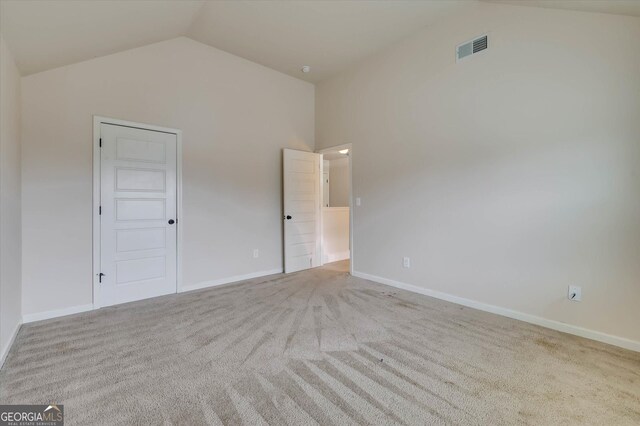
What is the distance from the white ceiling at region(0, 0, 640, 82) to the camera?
6.98ft

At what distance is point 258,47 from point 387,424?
4.28m

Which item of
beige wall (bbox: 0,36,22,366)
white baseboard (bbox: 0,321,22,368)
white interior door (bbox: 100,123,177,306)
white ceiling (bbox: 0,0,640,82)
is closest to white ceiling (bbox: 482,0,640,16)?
white ceiling (bbox: 0,0,640,82)

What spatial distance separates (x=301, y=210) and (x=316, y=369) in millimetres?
3069

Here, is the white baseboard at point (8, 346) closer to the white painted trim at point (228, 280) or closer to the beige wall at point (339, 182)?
the white painted trim at point (228, 280)

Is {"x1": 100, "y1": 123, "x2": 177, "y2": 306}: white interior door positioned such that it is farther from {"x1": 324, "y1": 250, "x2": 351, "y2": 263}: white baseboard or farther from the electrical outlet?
the electrical outlet

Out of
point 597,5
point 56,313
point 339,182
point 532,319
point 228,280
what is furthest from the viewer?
point 339,182

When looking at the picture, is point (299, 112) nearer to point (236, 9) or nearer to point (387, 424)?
point (236, 9)

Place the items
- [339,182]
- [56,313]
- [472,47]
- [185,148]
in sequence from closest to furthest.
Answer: [56,313]
[472,47]
[185,148]
[339,182]

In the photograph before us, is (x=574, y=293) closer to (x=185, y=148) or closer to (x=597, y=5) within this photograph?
(x=597, y=5)

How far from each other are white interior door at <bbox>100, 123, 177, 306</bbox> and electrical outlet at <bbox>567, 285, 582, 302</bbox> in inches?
165

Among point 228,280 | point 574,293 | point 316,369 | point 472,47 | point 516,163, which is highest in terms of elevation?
point 472,47

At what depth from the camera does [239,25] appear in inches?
133

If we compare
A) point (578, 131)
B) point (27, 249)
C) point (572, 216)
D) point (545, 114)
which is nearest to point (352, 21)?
point (545, 114)

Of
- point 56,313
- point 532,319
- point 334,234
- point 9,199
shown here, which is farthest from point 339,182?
point 9,199
